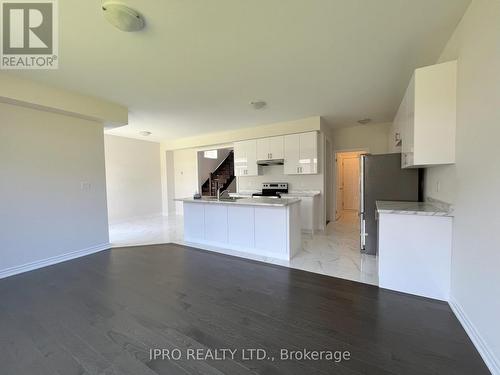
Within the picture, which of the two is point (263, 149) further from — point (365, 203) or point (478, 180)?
point (478, 180)

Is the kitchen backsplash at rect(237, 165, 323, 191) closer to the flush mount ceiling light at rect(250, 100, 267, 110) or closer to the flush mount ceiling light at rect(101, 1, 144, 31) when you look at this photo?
the flush mount ceiling light at rect(250, 100, 267, 110)

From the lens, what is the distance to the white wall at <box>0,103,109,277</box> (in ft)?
9.64

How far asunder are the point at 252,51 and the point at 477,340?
319 cm

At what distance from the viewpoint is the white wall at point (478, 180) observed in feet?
4.58

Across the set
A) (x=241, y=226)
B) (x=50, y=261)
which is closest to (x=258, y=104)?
(x=241, y=226)

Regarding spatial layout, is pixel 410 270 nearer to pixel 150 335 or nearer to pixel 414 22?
pixel 414 22

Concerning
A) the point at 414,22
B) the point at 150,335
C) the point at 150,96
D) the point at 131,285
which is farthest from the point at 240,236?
the point at 414,22

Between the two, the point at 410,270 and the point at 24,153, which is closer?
the point at 410,270

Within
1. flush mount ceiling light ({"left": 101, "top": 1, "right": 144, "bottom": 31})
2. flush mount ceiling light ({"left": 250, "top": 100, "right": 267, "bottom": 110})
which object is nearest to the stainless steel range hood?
flush mount ceiling light ({"left": 250, "top": 100, "right": 267, "bottom": 110})

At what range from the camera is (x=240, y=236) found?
12.3ft

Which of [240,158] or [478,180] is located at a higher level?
[240,158]

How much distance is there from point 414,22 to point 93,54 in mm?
3224

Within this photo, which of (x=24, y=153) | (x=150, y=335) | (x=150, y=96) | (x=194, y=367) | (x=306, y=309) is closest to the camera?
(x=194, y=367)

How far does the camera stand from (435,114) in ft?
6.88
